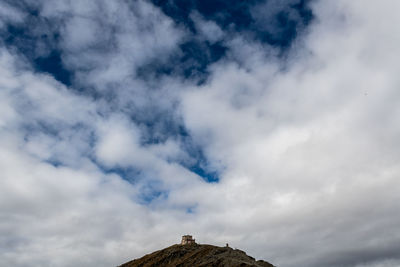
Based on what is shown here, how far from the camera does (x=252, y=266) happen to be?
576 ft

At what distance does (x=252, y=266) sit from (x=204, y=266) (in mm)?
27502

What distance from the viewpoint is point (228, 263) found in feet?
618

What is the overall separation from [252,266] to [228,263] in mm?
17017

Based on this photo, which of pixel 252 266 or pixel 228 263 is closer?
pixel 252 266

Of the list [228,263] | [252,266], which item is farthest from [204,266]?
[252,266]

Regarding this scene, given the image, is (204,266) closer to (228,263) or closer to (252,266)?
(228,263)

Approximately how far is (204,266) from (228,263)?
12713mm

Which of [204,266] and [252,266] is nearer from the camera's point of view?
[252,266]

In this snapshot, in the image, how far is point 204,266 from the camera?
190 metres
